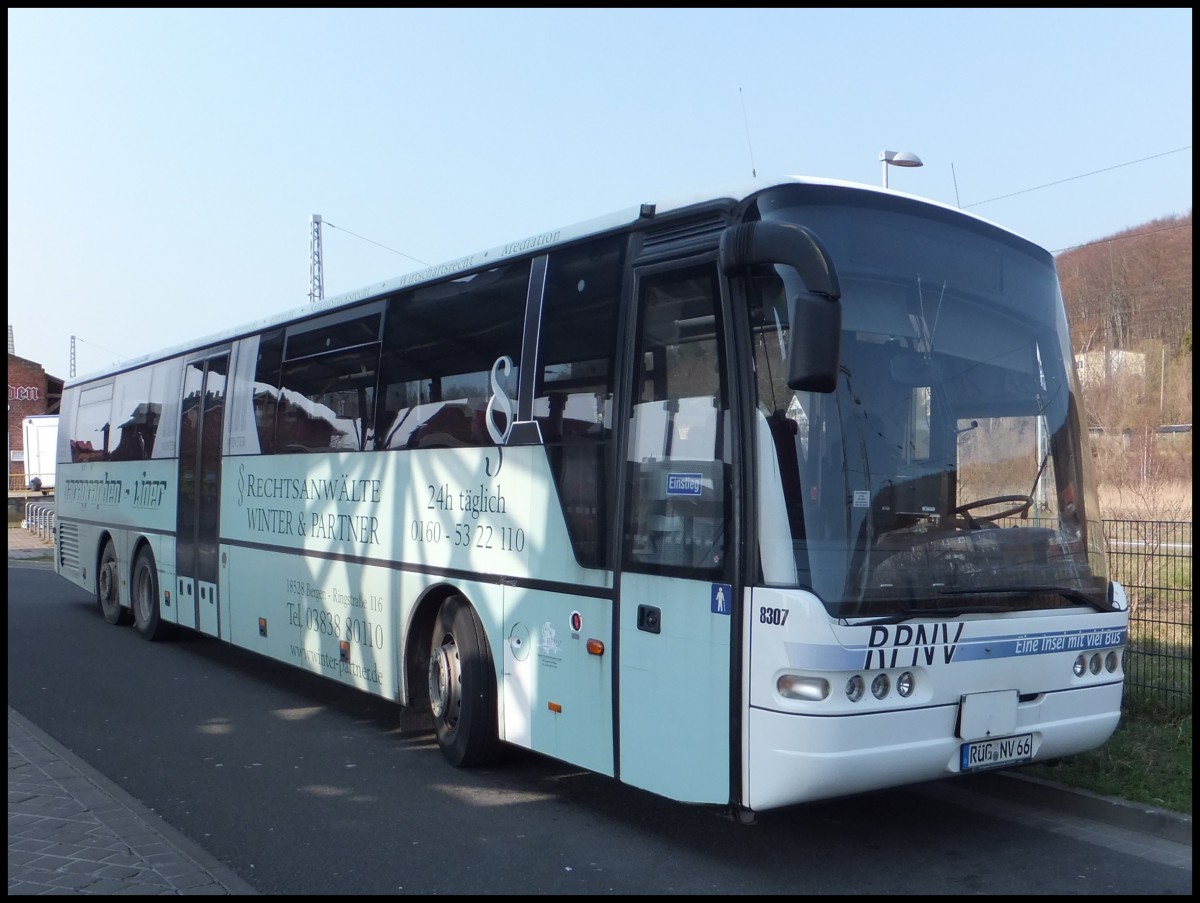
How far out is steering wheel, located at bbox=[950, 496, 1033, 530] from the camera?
5.89 meters

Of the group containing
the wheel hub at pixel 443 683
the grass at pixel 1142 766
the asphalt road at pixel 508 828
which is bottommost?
the asphalt road at pixel 508 828

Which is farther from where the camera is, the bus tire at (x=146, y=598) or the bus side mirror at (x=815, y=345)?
the bus tire at (x=146, y=598)

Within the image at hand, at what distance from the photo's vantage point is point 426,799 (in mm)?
7254

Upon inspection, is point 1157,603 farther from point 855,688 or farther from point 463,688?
point 463,688

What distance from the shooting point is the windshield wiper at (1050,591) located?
5711 millimetres

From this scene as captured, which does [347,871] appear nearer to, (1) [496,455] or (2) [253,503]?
(1) [496,455]

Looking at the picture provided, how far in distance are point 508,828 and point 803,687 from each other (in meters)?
2.18

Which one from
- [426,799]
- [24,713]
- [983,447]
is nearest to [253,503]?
[24,713]

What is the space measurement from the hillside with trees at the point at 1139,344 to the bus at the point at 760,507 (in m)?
7.76

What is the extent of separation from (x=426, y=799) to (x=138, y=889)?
220 centimetres

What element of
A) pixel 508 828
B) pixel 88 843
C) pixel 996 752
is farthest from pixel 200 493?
pixel 996 752

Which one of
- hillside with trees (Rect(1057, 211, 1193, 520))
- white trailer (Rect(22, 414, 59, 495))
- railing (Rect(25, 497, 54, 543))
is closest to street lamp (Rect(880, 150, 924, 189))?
hillside with trees (Rect(1057, 211, 1193, 520))

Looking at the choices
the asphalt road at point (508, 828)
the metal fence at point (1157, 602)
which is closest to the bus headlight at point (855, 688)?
the asphalt road at point (508, 828)

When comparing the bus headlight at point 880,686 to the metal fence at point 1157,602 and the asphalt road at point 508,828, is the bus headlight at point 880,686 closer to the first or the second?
the asphalt road at point 508,828
